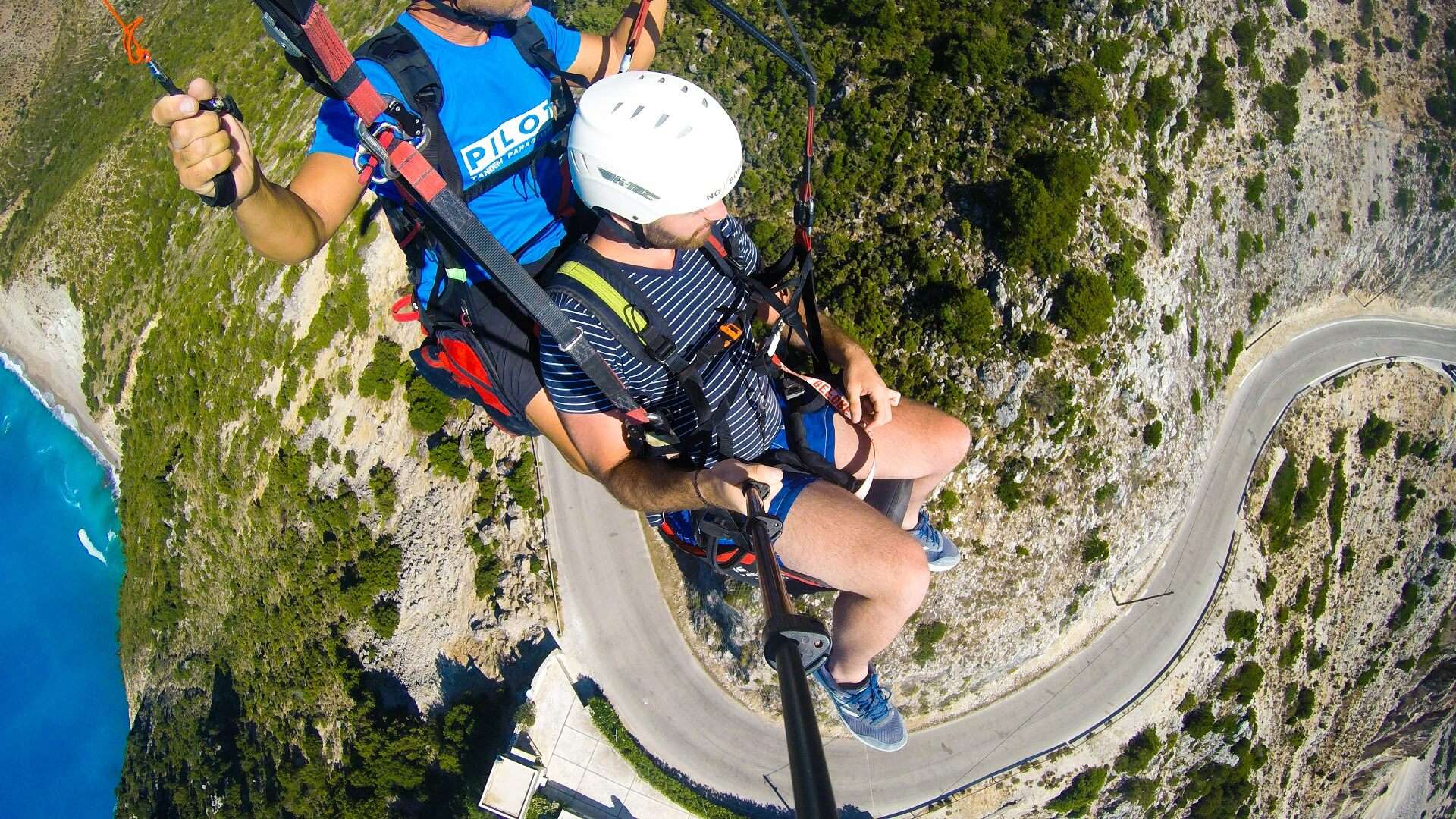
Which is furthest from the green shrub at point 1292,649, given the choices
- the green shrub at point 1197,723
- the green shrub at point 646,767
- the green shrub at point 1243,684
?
the green shrub at point 646,767

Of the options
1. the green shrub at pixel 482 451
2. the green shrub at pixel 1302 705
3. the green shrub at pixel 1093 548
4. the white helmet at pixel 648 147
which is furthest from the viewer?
the green shrub at pixel 1302 705

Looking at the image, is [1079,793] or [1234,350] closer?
[1079,793]

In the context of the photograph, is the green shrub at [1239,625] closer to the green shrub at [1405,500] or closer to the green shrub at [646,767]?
the green shrub at [1405,500]

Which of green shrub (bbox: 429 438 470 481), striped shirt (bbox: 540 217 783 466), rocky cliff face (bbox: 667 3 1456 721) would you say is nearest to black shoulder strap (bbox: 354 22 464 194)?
striped shirt (bbox: 540 217 783 466)

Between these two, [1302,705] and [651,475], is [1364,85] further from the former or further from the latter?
[651,475]

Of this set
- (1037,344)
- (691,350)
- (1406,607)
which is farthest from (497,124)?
(1406,607)

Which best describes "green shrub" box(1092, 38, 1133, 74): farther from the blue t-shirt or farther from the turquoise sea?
the turquoise sea
